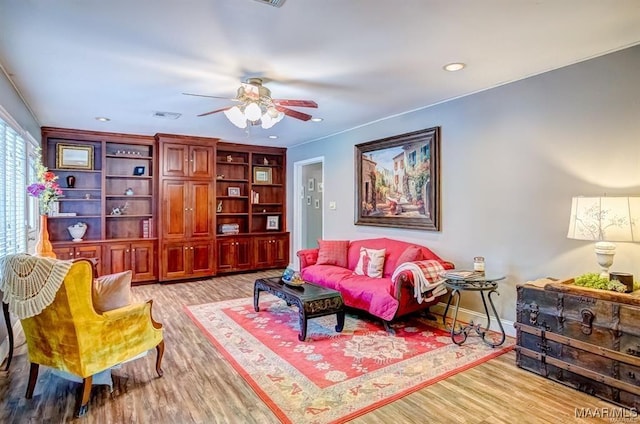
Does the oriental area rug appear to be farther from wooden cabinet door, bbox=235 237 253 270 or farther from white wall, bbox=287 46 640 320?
wooden cabinet door, bbox=235 237 253 270

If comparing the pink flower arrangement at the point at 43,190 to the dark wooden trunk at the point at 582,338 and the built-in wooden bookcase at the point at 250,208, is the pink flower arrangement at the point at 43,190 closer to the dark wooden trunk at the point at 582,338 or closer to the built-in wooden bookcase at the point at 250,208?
the built-in wooden bookcase at the point at 250,208

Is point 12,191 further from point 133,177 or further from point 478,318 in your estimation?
point 478,318

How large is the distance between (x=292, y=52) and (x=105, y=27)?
1283 mm

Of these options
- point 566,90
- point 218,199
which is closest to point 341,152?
point 218,199

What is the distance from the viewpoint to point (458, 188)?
4.04 metres

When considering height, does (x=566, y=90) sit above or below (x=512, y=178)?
above

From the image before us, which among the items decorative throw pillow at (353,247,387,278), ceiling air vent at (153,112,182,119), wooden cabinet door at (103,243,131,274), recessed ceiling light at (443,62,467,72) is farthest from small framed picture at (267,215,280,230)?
recessed ceiling light at (443,62,467,72)

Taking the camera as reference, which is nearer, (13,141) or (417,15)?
(417,15)

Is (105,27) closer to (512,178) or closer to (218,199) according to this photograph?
(512,178)

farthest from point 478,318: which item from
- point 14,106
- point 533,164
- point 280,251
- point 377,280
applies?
point 14,106

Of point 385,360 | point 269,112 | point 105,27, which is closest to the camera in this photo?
point 105,27

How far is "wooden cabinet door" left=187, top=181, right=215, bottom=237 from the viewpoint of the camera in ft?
20.2

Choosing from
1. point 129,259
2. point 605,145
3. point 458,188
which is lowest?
point 129,259

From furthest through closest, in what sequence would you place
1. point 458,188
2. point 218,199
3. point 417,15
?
point 218,199 < point 458,188 < point 417,15
